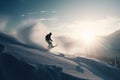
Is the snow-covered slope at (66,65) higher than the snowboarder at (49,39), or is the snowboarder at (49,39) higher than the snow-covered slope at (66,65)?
the snowboarder at (49,39)

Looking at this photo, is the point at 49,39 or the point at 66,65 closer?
the point at 66,65

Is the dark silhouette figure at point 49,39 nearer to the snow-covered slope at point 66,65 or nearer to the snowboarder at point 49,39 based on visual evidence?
the snowboarder at point 49,39

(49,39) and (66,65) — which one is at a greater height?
(49,39)

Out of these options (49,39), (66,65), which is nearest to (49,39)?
(49,39)

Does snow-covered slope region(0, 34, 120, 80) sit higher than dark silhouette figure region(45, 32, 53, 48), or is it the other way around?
dark silhouette figure region(45, 32, 53, 48)

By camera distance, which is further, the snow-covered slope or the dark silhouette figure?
the dark silhouette figure

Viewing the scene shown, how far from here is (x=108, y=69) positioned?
44000 mm

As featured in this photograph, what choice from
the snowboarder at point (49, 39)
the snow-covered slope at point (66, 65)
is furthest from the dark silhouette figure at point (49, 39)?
the snow-covered slope at point (66, 65)

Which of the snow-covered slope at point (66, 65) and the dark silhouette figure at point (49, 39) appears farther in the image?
the dark silhouette figure at point (49, 39)

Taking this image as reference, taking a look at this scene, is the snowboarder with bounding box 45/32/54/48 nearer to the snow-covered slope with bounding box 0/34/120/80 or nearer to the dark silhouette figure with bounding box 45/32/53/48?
the dark silhouette figure with bounding box 45/32/53/48

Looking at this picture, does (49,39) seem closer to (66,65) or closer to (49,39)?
(49,39)

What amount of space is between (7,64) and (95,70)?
16.1 m

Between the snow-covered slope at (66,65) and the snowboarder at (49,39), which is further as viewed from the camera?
the snowboarder at (49,39)

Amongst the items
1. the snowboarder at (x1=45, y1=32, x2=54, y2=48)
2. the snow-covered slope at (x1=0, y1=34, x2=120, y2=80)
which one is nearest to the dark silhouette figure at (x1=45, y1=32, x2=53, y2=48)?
the snowboarder at (x1=45, y1=32, x2=54, y2=48)
